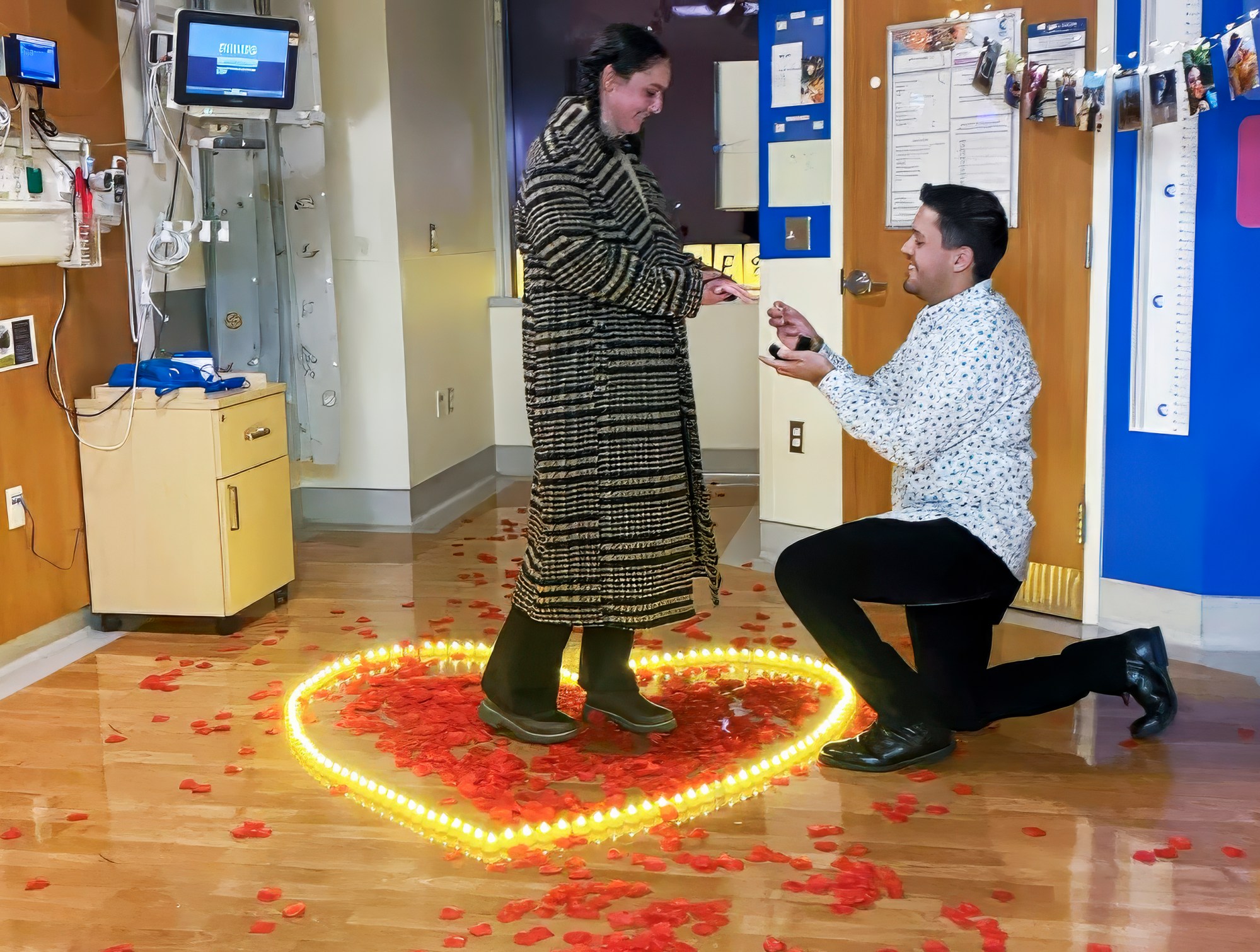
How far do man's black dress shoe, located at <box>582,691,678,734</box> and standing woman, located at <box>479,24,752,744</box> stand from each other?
0.71 ft

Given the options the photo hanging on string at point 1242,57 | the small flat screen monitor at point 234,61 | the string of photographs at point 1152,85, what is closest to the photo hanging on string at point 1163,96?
the string of photographs at point 1152,85

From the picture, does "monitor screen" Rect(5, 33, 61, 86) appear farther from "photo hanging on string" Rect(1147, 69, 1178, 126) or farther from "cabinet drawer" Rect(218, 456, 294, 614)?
"photo hanging on string" Rect(1147, 69, 1178, 126)

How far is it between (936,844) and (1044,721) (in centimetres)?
79

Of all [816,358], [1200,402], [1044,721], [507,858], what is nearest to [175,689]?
[507,858]


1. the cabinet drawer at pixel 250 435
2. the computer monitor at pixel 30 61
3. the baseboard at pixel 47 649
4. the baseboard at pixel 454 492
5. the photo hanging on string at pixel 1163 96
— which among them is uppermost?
the computer monitor at pixel 30 61

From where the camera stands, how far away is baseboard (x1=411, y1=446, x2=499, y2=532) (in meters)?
5.66

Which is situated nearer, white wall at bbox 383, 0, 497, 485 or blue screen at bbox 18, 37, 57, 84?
blue screen at bbox 18, 37, 57, 84

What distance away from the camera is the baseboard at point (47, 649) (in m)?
3.75

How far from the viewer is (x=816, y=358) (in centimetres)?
289

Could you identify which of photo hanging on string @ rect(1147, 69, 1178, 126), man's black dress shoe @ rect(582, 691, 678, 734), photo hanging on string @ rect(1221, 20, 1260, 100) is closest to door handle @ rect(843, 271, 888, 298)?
photo hanging on string @ rect(1147, 69, 1178, 126)

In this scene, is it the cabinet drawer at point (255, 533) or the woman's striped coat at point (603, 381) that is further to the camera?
the cabinet drawer at point (255, 533)

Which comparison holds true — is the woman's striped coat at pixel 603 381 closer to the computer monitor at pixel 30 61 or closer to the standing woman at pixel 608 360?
the standing woman at pixel 608 360

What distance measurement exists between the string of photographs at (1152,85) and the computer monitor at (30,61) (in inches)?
108

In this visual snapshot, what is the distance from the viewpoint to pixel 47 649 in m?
3.97
